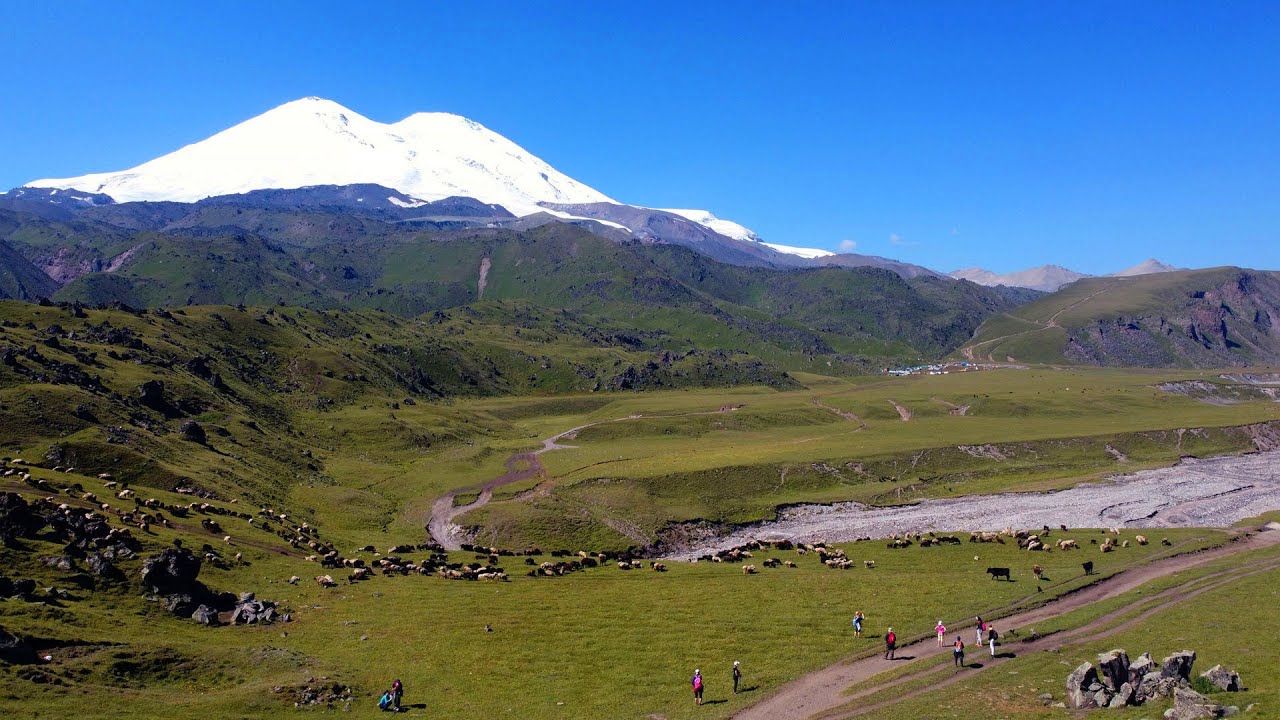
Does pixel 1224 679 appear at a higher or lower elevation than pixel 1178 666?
lower

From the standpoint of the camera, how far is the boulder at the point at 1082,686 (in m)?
37.7

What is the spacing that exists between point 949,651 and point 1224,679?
53.7ft

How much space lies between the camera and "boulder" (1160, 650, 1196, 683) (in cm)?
3681

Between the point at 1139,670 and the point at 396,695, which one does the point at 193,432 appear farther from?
the point at 1139,670

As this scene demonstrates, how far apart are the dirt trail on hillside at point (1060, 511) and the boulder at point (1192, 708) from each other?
67523 mm

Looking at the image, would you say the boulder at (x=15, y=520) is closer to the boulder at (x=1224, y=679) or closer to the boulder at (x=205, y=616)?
the boulder at (x=205, y=616)

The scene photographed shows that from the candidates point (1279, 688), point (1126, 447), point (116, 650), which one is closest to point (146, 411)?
point (116, 650)

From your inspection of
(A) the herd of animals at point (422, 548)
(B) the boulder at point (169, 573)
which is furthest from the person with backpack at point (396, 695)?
(A) the herd of animals at point (422, 548)

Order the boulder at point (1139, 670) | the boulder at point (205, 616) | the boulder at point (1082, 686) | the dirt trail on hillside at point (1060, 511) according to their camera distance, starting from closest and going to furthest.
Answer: the boulder at point (1139, 670) → the boulder at point (1082, 686) → the boulder at point (205, 616) → the dirt trail on hillside at point (1060, 511)

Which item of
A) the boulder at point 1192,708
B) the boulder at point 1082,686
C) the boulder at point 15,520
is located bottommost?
the boulder at point 1082,686

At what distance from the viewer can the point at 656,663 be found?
167 ft

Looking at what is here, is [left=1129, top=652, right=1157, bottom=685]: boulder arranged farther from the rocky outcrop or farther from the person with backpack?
the person with backpack

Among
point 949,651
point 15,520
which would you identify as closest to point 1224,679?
point 949,651

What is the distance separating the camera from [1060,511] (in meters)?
111
